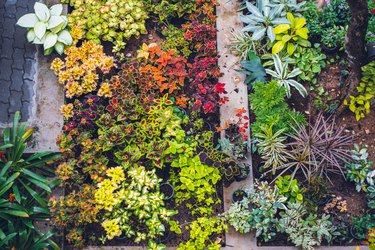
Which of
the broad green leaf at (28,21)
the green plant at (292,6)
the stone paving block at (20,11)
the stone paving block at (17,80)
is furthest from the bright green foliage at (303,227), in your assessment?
the stone paving block at (20,11)

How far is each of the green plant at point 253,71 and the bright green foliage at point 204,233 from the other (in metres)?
1.98

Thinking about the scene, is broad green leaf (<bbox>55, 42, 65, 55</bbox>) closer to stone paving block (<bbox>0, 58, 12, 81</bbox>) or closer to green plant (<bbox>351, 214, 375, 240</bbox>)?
stone paving block (<bbox>0, 58, 12, 81</bbox>)

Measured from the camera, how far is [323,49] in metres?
8.18

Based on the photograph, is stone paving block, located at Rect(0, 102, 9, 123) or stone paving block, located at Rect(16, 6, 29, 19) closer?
stone paving block, located at Rect(0, 102, 9, 123)

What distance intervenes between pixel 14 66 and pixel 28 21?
2.07ft

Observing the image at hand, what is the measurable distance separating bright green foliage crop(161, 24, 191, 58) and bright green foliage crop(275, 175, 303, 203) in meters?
2.15

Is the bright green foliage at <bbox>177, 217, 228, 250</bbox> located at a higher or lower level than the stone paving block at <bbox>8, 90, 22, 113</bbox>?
lower

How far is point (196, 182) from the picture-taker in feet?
23.3

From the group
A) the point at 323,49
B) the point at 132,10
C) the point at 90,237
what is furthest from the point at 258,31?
the point at 90,237

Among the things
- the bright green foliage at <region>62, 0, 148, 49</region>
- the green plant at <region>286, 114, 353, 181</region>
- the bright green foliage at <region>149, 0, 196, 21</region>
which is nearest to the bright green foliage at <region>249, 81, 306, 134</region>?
the green plant at <region>286, 114, 353, 181</region>

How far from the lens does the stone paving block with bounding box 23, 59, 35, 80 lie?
7.79 metres

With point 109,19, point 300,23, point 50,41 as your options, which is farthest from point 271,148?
point 50,41

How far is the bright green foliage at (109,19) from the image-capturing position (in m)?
7.94

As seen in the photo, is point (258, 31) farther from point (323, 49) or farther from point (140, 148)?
point (140, 148)
